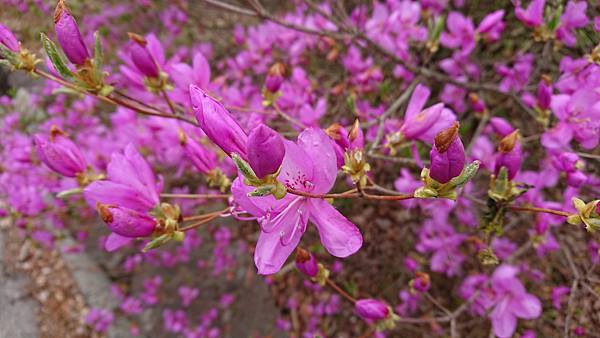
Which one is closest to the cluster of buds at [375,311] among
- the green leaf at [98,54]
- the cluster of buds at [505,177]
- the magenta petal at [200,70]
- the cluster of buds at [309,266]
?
the cluster of buds at [309,266]

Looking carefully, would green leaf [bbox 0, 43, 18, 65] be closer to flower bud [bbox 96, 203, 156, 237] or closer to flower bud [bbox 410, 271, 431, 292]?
flower bud [bbox 96, 203, 156, 237]

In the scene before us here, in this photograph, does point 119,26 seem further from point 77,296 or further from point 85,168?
point 85,168

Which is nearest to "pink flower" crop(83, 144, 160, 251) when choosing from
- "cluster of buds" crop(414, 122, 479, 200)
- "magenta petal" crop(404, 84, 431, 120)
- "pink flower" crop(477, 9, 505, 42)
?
"cluster of buds" crop(414, 122, 479, 200)

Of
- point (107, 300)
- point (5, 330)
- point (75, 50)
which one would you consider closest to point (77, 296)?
point (107, 300)

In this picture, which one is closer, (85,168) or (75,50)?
(75,50)

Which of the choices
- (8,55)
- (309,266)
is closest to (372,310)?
(309,266)

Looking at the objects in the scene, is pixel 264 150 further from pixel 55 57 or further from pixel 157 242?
pixel 55 57

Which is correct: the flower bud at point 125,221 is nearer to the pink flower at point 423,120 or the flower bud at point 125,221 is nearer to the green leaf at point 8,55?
the green leaf at point 8,55
